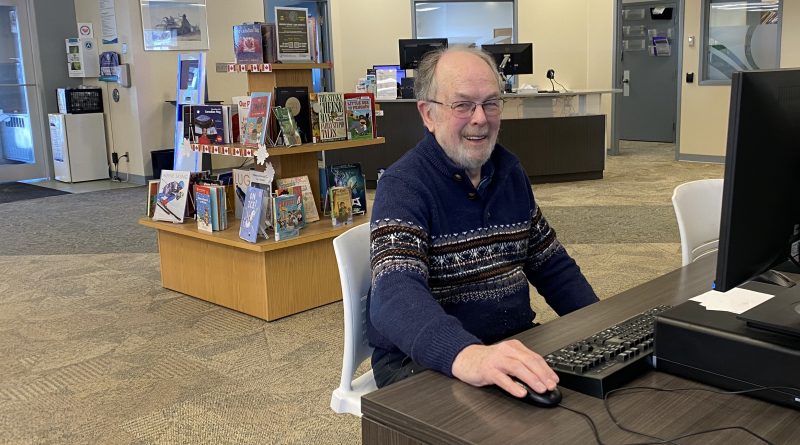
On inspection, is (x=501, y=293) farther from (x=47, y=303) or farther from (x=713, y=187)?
(x=47, y=303)

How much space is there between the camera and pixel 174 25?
901 cm

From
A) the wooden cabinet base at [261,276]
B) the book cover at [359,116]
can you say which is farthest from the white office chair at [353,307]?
the book cover at [359,116]

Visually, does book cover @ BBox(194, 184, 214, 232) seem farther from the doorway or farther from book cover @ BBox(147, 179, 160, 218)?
the doorway

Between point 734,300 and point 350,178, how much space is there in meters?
3.05

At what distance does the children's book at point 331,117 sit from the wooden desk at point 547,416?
300 cm

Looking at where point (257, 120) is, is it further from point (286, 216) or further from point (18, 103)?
point (18, 103)

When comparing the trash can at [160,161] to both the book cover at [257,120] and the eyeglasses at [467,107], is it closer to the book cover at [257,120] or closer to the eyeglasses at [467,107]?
the book cover at [257,120]

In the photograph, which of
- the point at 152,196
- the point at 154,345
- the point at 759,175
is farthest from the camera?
the point at 152,196

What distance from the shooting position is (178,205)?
4453 mm

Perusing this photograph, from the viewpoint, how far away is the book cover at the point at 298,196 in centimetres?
407

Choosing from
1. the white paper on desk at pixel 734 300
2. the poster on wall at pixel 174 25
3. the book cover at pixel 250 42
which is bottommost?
the white paper on desk at pixel 734 300

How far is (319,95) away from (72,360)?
1.81 m

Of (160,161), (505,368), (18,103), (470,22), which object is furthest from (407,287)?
(470,22)

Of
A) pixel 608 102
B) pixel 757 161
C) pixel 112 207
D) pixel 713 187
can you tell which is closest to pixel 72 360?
pixel 713 187
